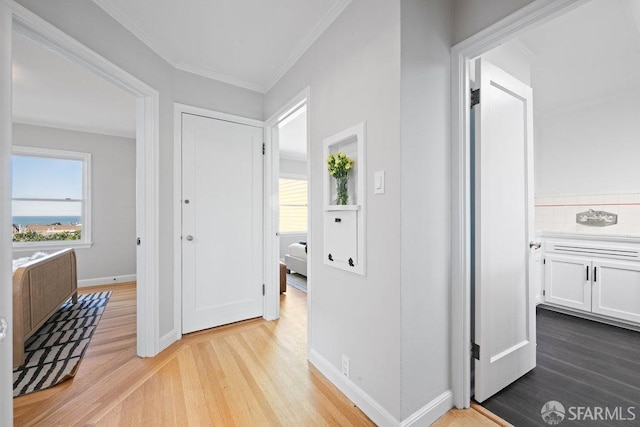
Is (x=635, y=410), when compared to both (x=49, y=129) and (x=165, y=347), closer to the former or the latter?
(x=165, y=347)

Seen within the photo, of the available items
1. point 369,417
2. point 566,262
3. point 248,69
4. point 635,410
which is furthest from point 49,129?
point 566,262

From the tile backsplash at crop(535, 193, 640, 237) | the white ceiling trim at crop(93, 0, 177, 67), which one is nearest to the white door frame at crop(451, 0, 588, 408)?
the white ceiling trim at crop(93, 0, 177, 67)

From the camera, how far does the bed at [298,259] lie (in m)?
4.76

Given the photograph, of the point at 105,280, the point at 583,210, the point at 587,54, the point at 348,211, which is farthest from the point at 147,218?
the point at 583,210

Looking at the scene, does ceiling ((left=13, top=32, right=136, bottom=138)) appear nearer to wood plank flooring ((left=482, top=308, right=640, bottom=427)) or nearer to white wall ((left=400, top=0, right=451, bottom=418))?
white wall ((left=400, top=0, right=451, bottom=418))

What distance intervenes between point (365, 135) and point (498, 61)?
3.85ft

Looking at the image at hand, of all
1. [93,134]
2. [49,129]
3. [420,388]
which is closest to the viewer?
[420,388]

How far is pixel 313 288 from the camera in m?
2.11

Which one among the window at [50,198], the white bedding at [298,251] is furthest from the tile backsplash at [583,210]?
the window at [50,198]

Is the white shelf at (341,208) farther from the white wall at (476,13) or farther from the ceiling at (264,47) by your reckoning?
the ceiling at (264,47)

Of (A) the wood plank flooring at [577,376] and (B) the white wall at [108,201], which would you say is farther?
(B) the white wall at [108,201]

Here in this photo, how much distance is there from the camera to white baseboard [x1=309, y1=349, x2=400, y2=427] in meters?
1.45

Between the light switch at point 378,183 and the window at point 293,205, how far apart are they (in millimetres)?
5154

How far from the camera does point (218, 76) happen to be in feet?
8.84
